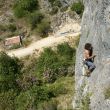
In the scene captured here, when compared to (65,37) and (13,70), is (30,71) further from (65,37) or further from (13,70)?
(65,37)

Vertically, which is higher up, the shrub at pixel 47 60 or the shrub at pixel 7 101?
the shrub at pixel 47 60

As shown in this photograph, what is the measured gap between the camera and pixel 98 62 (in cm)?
2717

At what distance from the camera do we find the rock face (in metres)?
25.8

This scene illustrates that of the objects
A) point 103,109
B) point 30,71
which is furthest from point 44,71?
point 103,109

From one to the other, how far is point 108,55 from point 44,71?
13.6 m

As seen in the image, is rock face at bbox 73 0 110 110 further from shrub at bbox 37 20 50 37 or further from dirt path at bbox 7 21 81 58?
shrub at bbox 37 20 50 37

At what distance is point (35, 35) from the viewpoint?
4541 centimetres

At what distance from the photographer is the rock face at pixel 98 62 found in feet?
84.6

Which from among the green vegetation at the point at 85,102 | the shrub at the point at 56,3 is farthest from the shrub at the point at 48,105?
the shrub at the point at 56,3

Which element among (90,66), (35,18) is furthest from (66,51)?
(90,66)

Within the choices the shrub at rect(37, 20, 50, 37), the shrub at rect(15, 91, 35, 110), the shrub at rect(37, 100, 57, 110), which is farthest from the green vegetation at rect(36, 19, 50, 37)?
the shrub at rect(37, 100, 57, 110)

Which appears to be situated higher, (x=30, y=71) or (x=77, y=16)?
(x=77, y=16)

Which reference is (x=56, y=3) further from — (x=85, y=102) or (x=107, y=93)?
(x=107, y=93)

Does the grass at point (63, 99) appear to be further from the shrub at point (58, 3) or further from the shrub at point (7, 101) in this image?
the shrub at point (58, 3)
